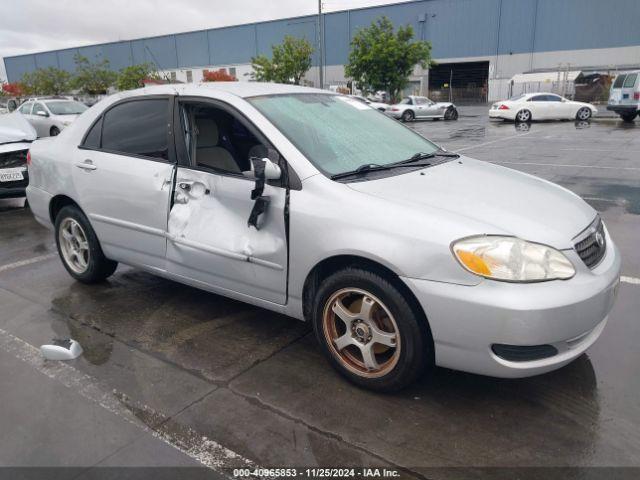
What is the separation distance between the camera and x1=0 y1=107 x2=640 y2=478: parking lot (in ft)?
8.02

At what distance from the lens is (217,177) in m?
3.42

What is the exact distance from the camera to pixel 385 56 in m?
33.8

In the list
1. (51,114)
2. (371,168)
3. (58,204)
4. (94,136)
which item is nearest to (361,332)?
(371,168)

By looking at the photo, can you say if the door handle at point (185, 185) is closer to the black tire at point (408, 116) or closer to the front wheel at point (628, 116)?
the front wheel at point (628, 116)

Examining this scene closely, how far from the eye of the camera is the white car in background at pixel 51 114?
1676cm

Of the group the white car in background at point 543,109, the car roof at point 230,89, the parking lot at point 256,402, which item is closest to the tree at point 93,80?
the white car in background at point 543,109

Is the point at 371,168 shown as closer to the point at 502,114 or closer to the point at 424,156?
the point at 424,156

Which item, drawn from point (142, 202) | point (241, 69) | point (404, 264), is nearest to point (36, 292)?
point (142, 202)

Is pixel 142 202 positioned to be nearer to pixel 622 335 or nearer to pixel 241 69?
pixel 622 335

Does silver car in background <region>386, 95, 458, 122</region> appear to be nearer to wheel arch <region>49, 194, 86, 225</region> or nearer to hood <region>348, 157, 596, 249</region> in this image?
wheel arch <region>49, 194, 86, 225</region>

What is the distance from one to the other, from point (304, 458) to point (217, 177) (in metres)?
1.83

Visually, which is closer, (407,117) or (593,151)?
(593,151)

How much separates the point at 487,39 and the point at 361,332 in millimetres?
49176

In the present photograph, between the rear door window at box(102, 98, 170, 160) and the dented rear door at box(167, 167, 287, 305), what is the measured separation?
0.38 m
